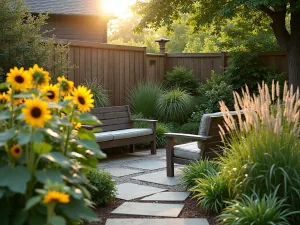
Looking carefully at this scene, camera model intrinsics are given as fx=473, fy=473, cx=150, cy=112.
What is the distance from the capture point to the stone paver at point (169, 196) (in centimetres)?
470

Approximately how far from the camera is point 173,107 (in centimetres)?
1033

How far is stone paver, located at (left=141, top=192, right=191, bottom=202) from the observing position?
4.70 metres

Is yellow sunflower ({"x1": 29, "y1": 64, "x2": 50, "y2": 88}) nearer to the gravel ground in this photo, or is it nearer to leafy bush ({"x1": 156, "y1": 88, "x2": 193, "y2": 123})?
the gravel ground

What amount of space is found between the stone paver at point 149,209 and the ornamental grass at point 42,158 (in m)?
1.61

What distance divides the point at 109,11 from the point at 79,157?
14.9 metres

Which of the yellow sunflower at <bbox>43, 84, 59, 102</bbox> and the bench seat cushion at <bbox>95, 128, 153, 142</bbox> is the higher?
the yellow sunflower at <bbox>43, 84, 59, 102</bbox>

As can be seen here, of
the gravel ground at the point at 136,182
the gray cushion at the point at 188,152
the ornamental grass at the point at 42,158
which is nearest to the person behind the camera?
the ornamental grass at the point at 42,158

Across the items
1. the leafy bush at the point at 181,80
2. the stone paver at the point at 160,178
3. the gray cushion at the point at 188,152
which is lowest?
the stone paver at the point at 160,178

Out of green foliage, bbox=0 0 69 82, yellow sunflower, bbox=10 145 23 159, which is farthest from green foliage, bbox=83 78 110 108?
yellow sunflower, bbox=10 145 23 159

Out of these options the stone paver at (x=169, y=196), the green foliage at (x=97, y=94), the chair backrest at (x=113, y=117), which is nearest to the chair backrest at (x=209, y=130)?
the stone paver at (x=169, y=196)

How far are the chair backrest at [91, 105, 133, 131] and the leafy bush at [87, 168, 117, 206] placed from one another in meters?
2.98

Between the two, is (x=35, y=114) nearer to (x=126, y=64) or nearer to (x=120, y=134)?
(x=120, y=134)

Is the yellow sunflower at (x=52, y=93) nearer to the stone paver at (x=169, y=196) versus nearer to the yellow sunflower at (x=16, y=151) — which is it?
the yellow sunflower at (x=16, y=151)

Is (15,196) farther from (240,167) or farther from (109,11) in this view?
(109,11)
